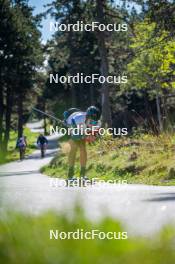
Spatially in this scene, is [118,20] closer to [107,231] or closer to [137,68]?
[137,68]

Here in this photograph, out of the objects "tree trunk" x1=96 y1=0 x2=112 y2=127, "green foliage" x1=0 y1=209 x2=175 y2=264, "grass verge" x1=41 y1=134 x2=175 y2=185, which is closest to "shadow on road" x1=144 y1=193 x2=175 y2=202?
"grass verge" x1=41 y1=134 x2=175 y2=185

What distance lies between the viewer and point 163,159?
17.2m
